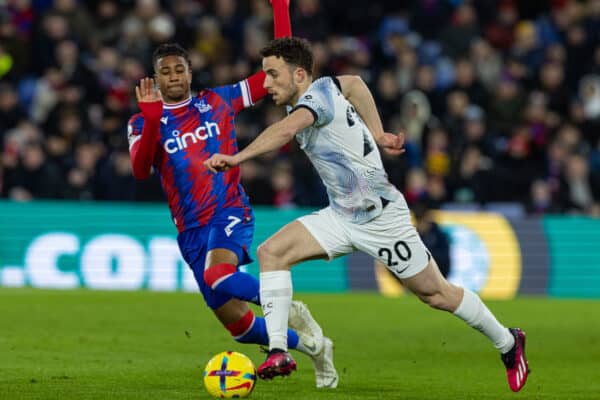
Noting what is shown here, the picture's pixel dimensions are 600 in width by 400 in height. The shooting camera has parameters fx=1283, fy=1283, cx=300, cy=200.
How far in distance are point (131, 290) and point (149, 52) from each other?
4508 mm

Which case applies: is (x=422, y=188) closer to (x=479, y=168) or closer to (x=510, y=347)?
(x=479, y=168)

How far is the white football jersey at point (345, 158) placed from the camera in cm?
848

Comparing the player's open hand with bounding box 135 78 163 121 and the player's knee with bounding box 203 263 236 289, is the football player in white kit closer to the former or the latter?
the player's knee with bounding box 203 263 236 289

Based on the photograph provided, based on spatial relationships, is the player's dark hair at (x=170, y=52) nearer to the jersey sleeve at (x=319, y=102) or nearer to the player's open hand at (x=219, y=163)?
the jersey sleeve at (x=319, y=102)

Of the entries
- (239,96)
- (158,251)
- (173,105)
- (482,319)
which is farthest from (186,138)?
(158,251)

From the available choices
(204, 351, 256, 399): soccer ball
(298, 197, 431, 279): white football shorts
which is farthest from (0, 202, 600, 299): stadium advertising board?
(204, 351, 256, 399): soccer ball

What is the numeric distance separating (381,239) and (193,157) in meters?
1.70

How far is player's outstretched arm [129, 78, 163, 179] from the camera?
345 inches

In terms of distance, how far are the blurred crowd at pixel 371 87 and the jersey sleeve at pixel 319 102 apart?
10.1 metres

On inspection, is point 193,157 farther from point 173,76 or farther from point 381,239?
point 381,239

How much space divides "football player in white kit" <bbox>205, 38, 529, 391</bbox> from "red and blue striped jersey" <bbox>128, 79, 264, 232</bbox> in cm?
101

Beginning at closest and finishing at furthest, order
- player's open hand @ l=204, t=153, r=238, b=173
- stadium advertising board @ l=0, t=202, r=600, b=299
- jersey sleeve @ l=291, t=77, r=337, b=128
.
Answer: player's open hand @ l=204, t=153, r=238, b=173 → jersey sleeve @ l=291, t=77, r=337, b=128 → stadium advertising board @ l=0, t=202, r=600, b=299

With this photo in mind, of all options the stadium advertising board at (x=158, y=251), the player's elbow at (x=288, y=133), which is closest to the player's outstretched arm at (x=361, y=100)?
the player's elbow at (x=288, y=133)

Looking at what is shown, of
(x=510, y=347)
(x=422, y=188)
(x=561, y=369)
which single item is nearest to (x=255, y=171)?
(x=422, y=188)
